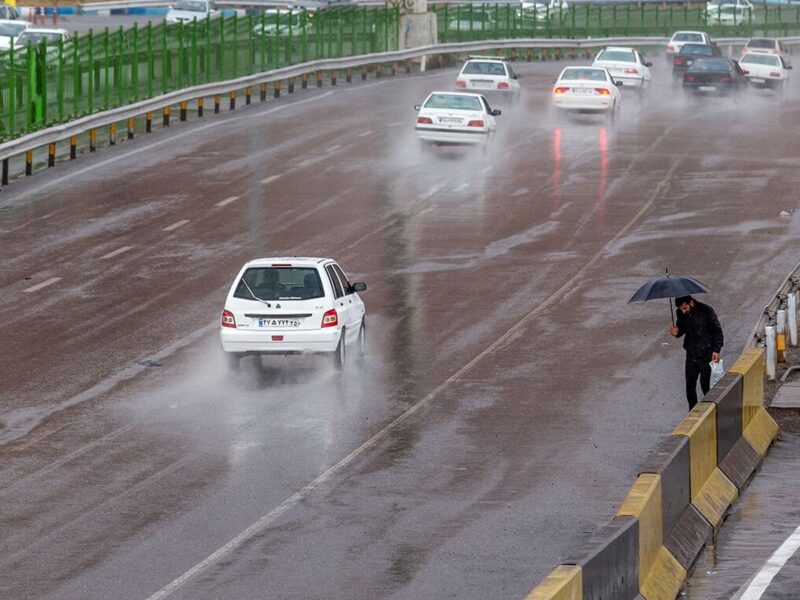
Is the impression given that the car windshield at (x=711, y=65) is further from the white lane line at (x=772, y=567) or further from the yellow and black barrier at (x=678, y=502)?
the white lane line at (x=772, y=567)

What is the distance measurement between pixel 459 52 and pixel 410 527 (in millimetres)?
57520

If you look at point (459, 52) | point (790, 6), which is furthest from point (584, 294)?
point (790, 6)

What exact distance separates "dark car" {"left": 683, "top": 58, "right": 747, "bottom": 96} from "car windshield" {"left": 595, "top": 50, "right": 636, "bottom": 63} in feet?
10.0

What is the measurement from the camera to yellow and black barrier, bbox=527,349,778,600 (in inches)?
443

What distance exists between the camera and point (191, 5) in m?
83.2

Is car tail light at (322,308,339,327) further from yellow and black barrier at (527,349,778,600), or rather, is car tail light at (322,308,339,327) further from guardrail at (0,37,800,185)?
guardrail at (0,37,800,185)

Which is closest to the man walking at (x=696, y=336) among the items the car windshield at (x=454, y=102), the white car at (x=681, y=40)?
the car windshield at (x=454, y=102)

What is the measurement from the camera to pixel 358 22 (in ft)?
208

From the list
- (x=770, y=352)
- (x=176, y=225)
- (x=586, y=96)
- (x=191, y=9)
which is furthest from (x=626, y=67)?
(x=770, y=352)

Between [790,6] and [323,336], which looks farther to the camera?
[790,6]

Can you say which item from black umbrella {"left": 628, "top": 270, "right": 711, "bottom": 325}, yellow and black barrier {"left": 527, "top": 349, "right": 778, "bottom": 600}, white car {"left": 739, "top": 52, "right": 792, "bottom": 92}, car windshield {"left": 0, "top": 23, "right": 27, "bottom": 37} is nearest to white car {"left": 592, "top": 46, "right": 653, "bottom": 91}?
white car {"left": 739, "top": 52, "right": 792, "bottom": 92}

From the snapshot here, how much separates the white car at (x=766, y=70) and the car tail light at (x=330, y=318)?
44.6 metres

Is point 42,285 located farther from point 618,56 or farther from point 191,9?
point 191,9

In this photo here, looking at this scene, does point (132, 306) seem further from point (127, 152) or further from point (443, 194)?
point (127, 152)
